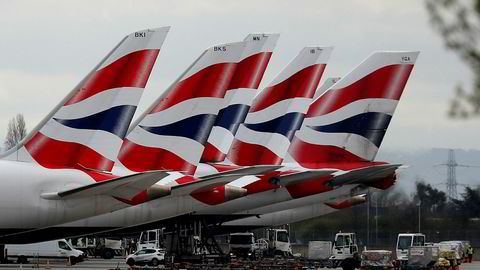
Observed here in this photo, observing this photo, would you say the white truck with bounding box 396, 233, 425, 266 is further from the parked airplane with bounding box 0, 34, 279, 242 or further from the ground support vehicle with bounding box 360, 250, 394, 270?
the parked airplane with bounding box 0, 34, 279, 242

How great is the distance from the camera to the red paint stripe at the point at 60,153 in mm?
34312

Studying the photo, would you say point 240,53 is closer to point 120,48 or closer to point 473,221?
point 120,48

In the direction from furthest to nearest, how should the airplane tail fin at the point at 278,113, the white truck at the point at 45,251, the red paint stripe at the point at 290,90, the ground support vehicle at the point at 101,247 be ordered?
the ground support vehicle at the point at 101,247
the white truck at the point at 45,251
the red paint stripe at the point at 290,90
the airplane tail fin at the point at 278,113

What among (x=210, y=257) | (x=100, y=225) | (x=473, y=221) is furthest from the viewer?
(x=473, y=221)

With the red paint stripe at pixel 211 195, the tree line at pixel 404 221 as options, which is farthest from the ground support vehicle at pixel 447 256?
the tree line at pixel 404 221

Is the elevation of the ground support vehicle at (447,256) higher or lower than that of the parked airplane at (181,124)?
lower

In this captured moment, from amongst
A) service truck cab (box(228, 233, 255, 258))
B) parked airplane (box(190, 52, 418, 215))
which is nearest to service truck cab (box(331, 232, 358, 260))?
service truck cab (box(228, 233, 255, 258))

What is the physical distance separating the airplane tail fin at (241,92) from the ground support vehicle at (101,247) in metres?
28.0

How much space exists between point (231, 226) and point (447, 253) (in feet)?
42.6

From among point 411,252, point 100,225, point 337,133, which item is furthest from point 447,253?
point 100,225

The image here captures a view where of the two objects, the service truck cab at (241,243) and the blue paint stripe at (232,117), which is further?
the service truck cab at (241,243)

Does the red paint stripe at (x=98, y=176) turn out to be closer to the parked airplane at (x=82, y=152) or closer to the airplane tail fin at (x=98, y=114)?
the parked airplane at (x=82, y=152)

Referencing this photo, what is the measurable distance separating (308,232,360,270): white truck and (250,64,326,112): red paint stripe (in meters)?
10.3

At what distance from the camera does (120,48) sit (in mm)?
36000
